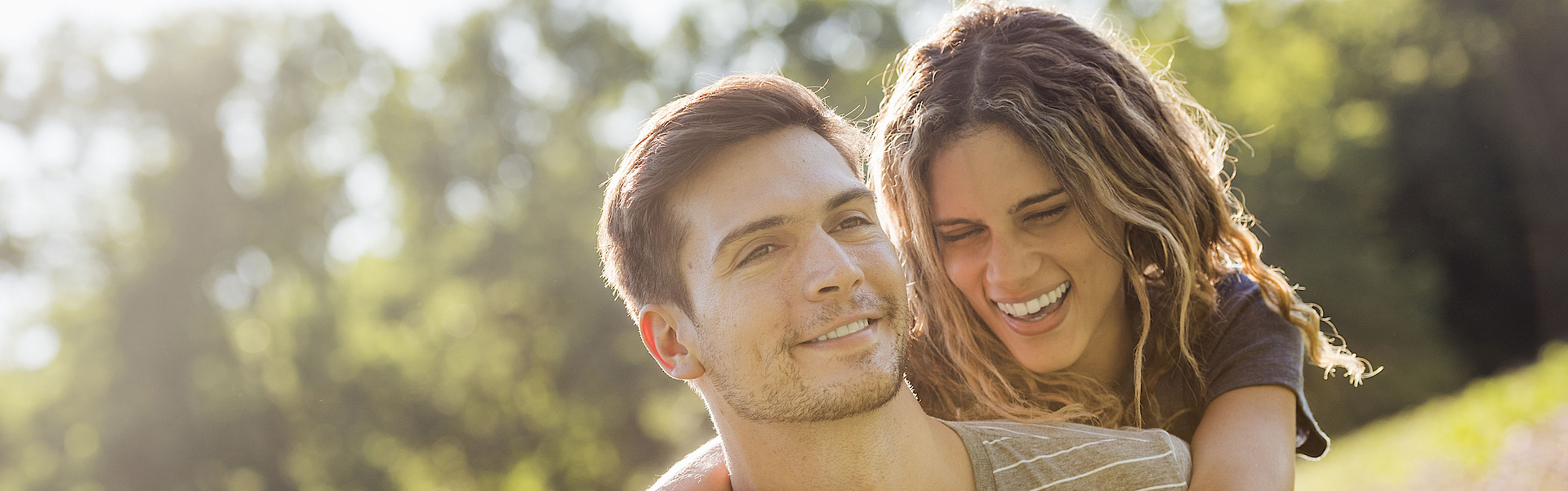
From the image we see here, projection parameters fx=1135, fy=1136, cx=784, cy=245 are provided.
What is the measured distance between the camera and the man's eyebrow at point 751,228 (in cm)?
288

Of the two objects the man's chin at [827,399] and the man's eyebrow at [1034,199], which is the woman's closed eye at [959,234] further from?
the man's chin at [827,399]

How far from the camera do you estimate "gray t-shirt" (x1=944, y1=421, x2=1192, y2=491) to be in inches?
119

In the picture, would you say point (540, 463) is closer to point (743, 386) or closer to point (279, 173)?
point (279, 173)

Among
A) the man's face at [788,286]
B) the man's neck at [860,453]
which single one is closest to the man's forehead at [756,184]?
the man's face at [788,286]

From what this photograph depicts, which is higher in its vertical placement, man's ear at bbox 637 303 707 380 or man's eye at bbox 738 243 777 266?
man's eye at bbox 738 243 777 266

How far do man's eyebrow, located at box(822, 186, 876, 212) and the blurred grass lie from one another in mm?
7537

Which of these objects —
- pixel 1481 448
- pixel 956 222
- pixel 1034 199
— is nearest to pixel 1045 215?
pixel 1034 199

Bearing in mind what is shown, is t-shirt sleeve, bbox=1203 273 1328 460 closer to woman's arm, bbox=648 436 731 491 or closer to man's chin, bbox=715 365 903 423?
man's chin, bbox=715 365 903 423

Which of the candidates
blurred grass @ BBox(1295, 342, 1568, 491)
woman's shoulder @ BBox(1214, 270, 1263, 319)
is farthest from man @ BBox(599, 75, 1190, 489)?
blurred grass @ BBox(1295, 342, 1568, 491)

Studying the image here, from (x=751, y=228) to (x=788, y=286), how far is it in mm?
174

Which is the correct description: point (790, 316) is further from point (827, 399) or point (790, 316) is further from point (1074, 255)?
point (1074, 255)

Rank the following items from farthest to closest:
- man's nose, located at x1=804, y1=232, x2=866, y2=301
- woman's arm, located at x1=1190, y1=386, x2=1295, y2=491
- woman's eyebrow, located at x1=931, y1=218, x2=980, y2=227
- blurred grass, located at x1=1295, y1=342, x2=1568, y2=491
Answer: blurred grass, located at x1=1295, y1=342, x2=1568, y2=491 < woman's eyebrow, located at x1=931, y1=218, x2=980, y2=227 < woman's arm, located at x1=1190, y1=386, x2=1295, y2=491 < man's nose, located at x1=804, y1=232, x2=866, y2=301

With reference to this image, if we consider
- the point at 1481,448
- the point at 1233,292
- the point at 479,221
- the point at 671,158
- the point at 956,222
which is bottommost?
the point at 1481,448

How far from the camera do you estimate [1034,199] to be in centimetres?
368
